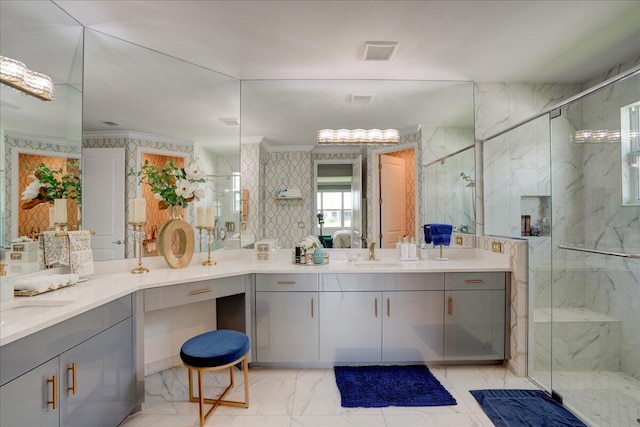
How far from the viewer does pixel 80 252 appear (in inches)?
75.4

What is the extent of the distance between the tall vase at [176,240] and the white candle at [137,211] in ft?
0.61

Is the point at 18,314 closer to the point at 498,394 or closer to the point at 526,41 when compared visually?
the point at 498,394

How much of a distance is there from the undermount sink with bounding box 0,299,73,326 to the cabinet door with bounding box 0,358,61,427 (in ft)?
0.76

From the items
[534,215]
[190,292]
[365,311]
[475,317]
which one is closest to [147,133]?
[190,292]

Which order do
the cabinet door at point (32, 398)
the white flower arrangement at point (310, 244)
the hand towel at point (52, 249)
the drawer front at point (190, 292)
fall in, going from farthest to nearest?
the white flower arrangement at point (310, 244), the drawer front at point (190, 292), the hand towel at point (52, 249), the cabinet door at point (32, 398)

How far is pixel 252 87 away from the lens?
2.81 meters

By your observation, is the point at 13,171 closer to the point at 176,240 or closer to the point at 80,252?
the point at 80,252

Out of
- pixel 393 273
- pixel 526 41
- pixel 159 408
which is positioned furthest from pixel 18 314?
pixel 526 41

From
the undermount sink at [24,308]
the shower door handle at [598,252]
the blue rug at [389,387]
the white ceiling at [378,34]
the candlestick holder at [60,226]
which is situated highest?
the white ceiling at [378,34]

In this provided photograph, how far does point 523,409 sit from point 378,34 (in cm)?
269

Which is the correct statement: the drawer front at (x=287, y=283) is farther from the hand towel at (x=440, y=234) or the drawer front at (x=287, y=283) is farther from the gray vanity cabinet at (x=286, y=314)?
the hand towel at (x=440, y=234)

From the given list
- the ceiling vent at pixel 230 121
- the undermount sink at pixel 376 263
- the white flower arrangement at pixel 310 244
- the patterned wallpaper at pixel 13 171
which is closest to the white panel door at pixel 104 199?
the patterned wallpaper at pixel 13 171

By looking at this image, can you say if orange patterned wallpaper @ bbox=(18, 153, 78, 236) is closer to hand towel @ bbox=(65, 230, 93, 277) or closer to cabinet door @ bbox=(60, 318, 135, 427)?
hand towel @ bbox=(65, 230, 93, 277)

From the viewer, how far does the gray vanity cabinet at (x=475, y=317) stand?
2.44m
